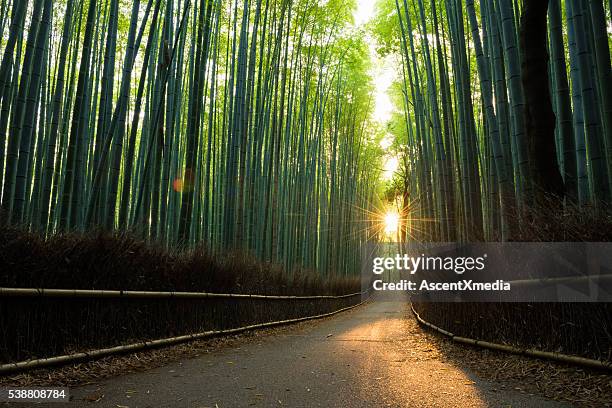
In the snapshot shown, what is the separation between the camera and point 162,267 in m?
4.07

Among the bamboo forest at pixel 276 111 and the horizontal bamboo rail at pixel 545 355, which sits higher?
the bamboo forest at pixel 276 111

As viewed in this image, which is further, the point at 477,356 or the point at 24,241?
the point at 477,356

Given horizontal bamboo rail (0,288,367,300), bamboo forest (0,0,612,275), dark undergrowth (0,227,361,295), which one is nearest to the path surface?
horizontal bamboo rail (0,288,367,300)

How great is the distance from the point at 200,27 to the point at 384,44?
5.63 metres

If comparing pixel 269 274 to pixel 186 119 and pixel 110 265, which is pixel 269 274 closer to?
pixel 110 265

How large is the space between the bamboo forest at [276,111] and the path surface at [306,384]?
1.14 m

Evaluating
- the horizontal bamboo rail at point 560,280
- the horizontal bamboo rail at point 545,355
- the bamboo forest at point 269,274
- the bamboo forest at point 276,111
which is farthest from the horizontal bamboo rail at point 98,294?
the horizontal bamboo rail at point 560,280

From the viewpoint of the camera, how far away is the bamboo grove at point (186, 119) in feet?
14.1

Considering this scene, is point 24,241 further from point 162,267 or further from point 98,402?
point 162,267

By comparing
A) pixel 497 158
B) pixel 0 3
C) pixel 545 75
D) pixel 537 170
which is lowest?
pixel 537 170

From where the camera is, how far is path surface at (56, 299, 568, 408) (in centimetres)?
226

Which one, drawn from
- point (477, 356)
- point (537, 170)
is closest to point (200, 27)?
point (537, 170)

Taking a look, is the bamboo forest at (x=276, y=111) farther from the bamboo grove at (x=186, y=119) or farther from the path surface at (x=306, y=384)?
the path surface at (x=306, y=384)

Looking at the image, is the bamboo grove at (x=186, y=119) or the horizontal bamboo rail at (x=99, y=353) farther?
the bamboo grove at (x=186, y=119)
